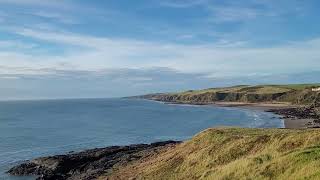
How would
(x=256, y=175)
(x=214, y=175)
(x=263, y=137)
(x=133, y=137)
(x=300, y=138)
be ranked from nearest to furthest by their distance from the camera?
(x=256, y=175), (x=214, y=175), (x=300, y=138), (x=263, y=137), (x=133, y=137)

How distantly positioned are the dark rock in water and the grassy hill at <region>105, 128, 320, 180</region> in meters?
3.48

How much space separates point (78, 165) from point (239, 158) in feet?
87.4

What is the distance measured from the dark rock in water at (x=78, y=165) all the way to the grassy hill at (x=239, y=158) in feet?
11.4

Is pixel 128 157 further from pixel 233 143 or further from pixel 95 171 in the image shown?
pixel 233 143

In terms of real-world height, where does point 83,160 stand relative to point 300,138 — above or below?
below

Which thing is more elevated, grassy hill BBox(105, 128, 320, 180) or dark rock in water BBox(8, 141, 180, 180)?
grassy hill BBox(105, 128, 320, 180)

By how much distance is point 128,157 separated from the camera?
58.1 meters

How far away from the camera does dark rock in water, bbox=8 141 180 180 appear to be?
5372cm

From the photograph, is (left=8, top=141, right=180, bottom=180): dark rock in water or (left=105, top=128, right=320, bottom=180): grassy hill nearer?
(left=105, top=128, right=320, bottom=180): grassy hill

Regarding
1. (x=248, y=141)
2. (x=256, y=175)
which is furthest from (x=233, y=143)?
(x=256, y=175)

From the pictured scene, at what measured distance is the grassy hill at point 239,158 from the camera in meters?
29.1

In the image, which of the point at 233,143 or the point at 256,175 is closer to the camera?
the point at 256,175

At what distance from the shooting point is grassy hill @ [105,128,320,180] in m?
29.1

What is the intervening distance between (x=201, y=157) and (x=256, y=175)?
13.0 m
